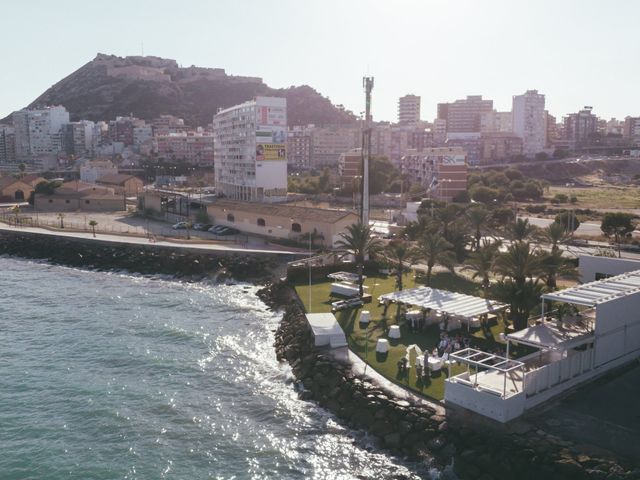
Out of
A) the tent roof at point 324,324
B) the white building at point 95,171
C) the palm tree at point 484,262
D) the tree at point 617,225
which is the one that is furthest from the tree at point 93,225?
the white building at point 95,171

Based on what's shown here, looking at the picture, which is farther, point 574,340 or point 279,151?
point 279,151

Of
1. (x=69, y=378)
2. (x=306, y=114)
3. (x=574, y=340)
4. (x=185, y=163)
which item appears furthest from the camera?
(x=306, y=114)

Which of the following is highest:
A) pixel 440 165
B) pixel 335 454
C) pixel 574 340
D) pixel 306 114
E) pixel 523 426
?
pixel 306 114

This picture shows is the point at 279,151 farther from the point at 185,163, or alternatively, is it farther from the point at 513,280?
the point at 185,163

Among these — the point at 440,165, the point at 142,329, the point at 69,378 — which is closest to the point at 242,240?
the point at 142,329

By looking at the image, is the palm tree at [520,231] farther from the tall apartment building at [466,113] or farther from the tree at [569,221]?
the tall apartment building at [466,113]

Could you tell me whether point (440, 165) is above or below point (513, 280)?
above

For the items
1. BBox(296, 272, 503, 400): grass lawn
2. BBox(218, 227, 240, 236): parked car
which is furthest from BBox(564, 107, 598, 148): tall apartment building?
BBox(296, 272, 503, 400): grass lawn

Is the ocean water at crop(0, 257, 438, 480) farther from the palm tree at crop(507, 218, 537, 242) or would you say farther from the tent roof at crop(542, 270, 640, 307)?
the palm tree at crop(507, 218, 537, 242)
